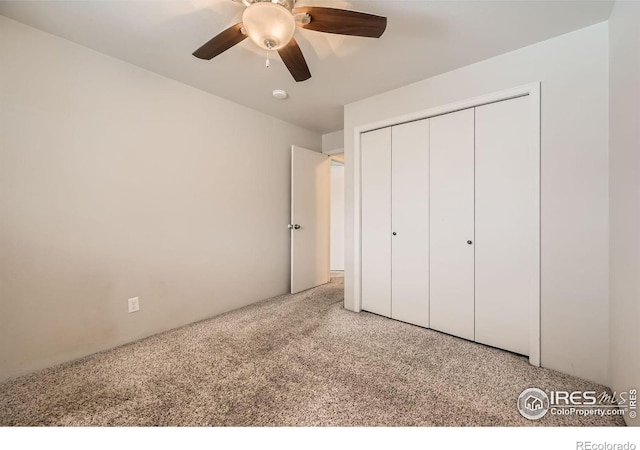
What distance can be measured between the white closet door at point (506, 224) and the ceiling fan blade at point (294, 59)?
1432 mm

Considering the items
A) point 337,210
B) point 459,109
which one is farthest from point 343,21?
point 337,210

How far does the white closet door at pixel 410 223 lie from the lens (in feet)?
7.95

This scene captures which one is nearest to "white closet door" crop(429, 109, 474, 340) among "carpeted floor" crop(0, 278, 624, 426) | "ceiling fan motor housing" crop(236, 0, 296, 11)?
"carpeted floor" crop(0, 278, 624, 426)

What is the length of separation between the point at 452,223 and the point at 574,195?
77 cm

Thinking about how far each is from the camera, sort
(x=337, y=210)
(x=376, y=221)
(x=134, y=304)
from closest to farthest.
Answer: (x=134, y=304) → (x=376, y=221) → (x=337, y=210)

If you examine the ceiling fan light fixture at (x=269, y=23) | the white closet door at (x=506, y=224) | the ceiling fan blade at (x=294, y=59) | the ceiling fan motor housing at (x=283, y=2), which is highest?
the ceiling fan motor housing at (x=283, y=2)

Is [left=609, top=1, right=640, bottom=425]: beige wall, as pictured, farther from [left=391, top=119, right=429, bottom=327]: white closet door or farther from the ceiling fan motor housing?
the ceiling fan motor housing

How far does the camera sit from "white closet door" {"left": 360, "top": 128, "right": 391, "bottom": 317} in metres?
2.66

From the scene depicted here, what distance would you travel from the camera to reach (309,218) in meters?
3.70

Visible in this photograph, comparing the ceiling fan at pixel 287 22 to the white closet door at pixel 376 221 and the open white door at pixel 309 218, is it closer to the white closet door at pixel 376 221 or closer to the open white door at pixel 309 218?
the white closet door at pixel 376 221

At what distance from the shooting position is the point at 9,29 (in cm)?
162

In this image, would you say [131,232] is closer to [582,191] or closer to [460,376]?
[460,376]

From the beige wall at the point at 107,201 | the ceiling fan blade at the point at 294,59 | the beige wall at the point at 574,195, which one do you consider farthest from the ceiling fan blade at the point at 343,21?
the beige wall at the point at 107,201

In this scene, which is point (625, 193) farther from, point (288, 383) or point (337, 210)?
point (337, 210)
